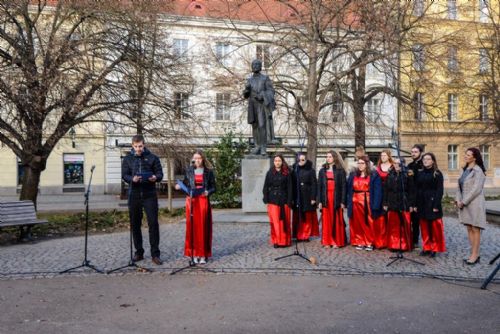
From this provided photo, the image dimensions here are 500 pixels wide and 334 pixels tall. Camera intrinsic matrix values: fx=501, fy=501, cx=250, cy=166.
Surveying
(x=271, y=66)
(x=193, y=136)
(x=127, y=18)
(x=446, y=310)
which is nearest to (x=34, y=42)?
(x=127, y=18)

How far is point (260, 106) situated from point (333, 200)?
12.8 feet

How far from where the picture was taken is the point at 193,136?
55.6 ft

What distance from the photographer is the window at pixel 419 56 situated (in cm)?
1842

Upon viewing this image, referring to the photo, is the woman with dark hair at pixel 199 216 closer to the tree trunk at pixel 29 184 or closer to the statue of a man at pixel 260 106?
the statue of a man at pixel 260 106

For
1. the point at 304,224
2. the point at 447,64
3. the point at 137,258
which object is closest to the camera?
the point at 137,258

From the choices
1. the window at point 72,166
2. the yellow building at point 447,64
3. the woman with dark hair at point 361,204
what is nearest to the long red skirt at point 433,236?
the woman with dark hair at point 361,204

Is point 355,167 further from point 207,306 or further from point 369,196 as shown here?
point 207,306

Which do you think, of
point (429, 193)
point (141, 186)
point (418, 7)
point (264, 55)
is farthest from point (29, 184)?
point (418, 7)

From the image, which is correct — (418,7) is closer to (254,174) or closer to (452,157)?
(254,174)

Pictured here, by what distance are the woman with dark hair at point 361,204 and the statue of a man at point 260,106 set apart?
11.6 feet

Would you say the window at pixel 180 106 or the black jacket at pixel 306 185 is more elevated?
the window at pixel 180 106

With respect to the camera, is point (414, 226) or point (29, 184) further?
point (29, 184)

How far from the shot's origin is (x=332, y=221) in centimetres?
930

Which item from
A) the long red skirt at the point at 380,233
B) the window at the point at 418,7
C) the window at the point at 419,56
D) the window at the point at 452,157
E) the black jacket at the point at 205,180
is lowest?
the long red skirt at the point at 380,233
